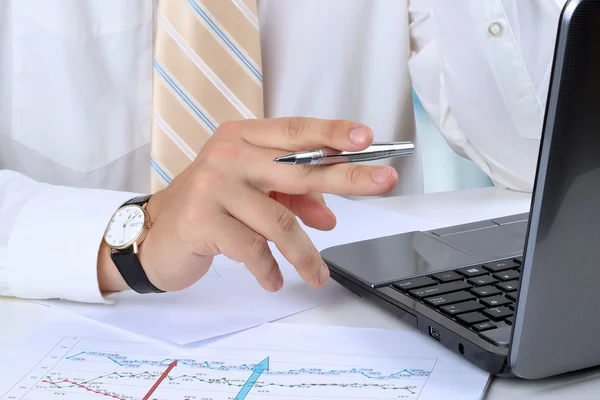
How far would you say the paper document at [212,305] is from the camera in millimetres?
692

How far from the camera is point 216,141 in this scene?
72 cm

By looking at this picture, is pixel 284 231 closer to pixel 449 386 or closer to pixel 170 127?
pixel 449 386

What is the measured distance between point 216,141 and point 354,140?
17 cm

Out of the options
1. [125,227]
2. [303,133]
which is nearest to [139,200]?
[125,227]

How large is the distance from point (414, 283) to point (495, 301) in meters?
0.09

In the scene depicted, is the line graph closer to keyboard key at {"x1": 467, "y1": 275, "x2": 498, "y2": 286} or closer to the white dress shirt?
keyboard key at {"x1": 467, "y1": 275, "x2": 498, "y2": 286}

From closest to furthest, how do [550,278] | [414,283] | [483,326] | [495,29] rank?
1. [550,278]
2. [483,326]
3. [414,283]
4. [495,29]

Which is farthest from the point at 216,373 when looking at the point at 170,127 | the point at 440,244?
the point at 170,127

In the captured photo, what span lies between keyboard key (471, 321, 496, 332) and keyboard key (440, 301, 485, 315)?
3 centimetres

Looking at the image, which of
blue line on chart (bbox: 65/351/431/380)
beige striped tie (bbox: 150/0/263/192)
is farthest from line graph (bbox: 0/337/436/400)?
beige striped tie (bbox: 150/0/263/192)

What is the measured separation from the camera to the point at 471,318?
1.95 feet

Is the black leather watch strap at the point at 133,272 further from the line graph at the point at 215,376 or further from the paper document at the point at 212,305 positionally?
the line graph at the point at 215,376

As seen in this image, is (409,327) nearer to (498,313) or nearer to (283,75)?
(498,313)

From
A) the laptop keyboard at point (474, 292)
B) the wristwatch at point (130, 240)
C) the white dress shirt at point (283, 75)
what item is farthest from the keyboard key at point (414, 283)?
the white dress shirt at point (283, 75)
